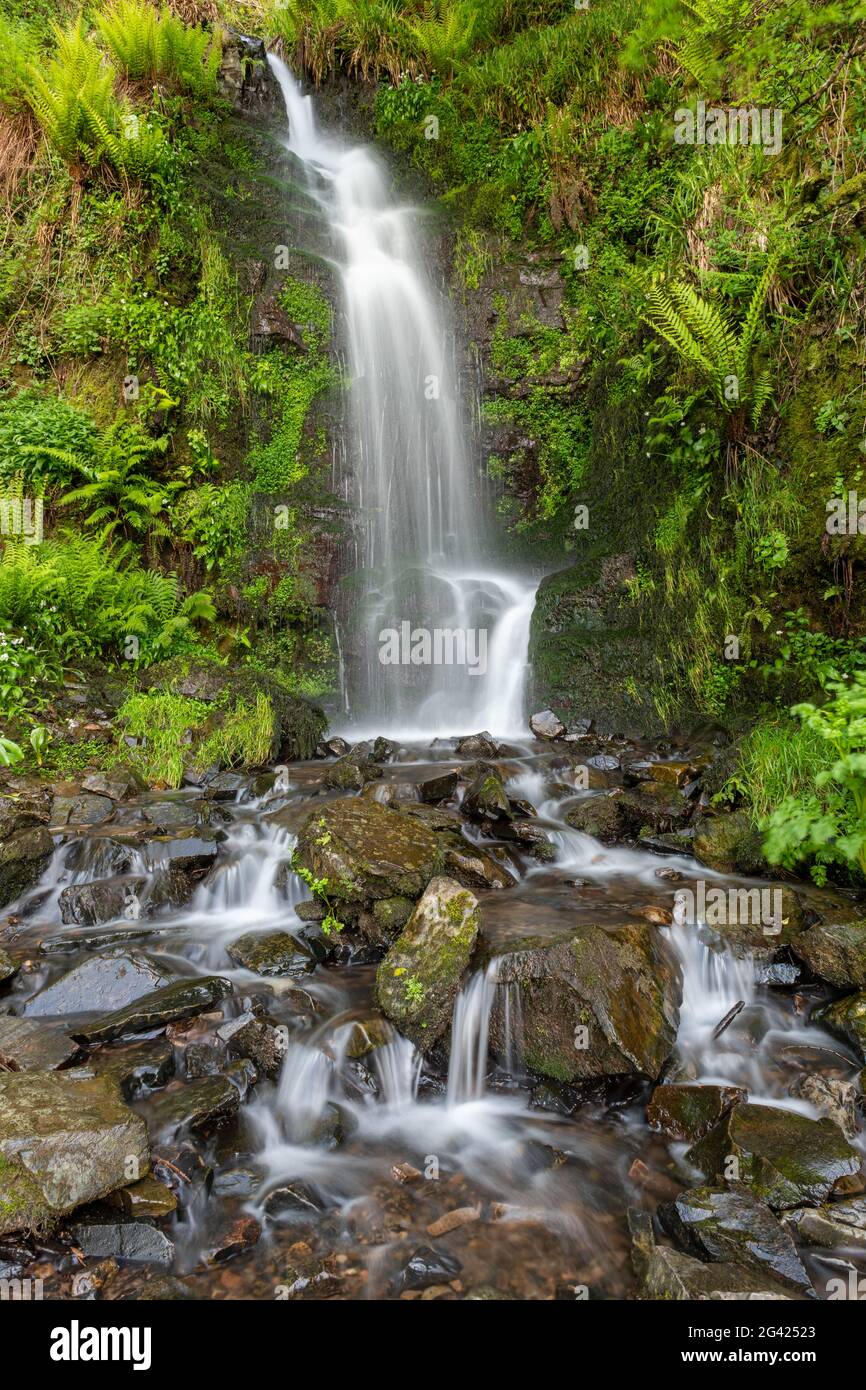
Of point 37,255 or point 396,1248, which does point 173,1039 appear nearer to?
point 396,1248

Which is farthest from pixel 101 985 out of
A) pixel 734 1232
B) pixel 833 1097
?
pixel 833 1097

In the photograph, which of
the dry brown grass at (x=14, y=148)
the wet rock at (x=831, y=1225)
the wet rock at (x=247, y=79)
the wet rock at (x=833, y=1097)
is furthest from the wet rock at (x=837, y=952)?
the wet rock at (x=247, y=79)

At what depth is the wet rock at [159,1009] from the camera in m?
3.80

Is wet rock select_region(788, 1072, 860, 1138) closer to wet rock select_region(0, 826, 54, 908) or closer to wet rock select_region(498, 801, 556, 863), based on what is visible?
wet rock select_region(498, 801, 556, 863)

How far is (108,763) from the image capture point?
289 inches

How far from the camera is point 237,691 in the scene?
823cm

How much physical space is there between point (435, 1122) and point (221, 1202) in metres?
1.03

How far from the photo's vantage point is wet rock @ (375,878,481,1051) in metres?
3.84

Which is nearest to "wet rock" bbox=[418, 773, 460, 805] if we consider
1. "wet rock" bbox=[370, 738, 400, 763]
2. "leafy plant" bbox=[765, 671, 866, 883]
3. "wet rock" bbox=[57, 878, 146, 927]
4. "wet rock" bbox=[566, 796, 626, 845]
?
"wet rock" bbox=[566, 796, 626, 845]

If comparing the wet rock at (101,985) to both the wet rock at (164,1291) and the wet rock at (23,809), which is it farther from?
the wet rock at (23,809)

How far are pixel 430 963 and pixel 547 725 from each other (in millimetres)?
4758

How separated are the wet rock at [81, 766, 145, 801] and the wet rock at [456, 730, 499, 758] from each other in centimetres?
335

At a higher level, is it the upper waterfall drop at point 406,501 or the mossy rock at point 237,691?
the upper waterfall drop at point 406,501

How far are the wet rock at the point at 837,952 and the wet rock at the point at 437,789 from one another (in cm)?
311
